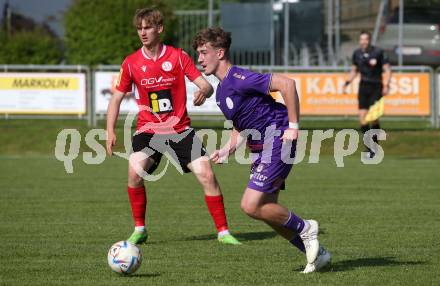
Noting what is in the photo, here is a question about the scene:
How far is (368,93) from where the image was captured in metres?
20.0

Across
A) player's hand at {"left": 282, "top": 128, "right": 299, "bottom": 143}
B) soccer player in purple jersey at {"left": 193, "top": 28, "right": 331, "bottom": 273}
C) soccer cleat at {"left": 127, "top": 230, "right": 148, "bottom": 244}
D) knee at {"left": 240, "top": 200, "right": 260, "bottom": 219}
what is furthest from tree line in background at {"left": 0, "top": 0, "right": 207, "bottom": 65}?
player's hand at {"left": 282, "top": 128, "right": 299, "bottom": 143}

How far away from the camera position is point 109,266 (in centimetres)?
796

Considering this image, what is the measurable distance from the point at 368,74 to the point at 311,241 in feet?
40.7

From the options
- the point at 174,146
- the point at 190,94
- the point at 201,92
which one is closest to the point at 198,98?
the point at 201,92

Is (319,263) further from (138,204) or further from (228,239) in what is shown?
(138,204)

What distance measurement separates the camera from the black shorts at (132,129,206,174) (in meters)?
9.70

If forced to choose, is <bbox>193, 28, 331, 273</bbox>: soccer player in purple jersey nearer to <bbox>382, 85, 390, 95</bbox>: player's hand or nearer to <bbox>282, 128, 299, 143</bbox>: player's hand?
<bbox>282, 128, 299, 143</bbox>: player's hand

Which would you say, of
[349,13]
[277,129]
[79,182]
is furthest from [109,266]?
[349,13]

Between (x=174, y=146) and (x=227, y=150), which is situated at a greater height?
(x=227, y=150)

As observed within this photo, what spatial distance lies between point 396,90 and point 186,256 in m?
15.7

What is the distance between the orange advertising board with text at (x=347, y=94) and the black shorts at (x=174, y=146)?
46.0ft

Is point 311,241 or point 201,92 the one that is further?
point 201,92

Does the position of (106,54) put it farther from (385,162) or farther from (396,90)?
(385,162)

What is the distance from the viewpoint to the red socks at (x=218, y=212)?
378 inches
